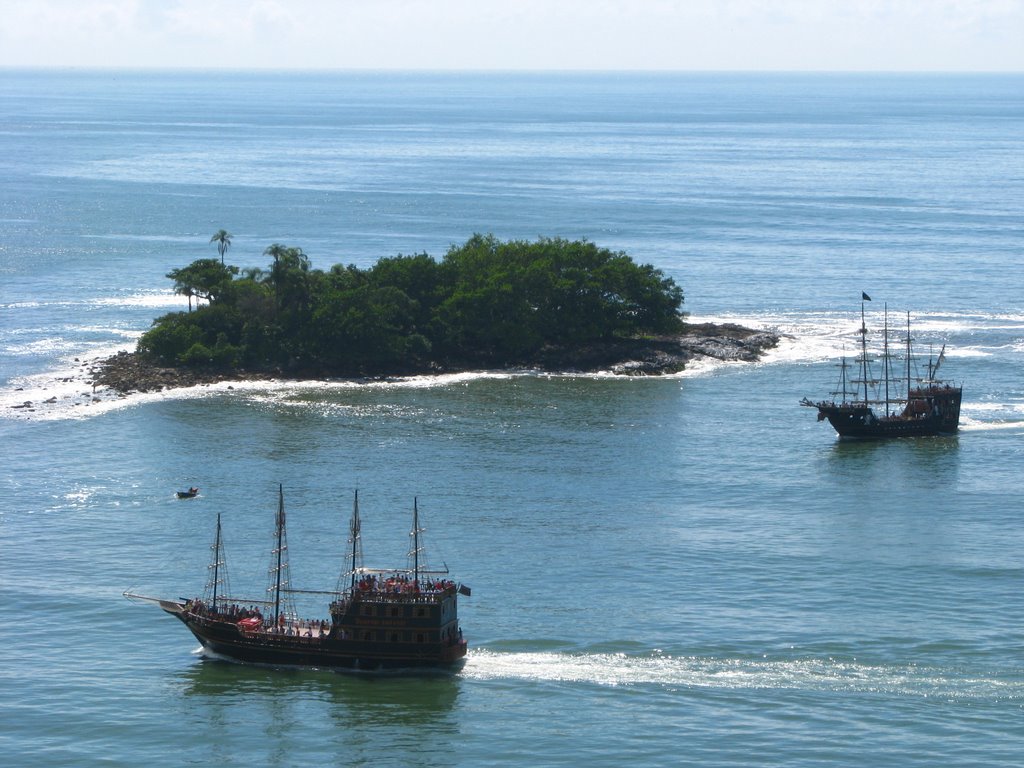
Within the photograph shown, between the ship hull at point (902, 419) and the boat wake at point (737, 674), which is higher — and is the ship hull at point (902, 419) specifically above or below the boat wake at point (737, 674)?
above

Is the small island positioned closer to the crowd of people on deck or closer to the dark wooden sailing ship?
the dark wooden sailing ship

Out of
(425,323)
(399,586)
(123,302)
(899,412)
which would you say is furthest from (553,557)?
(123,302)

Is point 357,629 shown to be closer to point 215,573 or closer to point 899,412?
point 215,573

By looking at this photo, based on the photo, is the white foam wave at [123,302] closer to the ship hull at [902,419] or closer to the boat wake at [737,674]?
the ship hull at [902,419]

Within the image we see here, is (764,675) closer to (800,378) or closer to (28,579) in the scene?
(28,579)

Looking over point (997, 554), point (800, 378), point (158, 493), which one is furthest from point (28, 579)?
point (800, 378)

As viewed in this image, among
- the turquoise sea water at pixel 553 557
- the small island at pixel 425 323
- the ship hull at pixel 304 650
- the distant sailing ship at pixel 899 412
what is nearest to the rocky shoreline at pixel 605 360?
the small island at pixel 425 323

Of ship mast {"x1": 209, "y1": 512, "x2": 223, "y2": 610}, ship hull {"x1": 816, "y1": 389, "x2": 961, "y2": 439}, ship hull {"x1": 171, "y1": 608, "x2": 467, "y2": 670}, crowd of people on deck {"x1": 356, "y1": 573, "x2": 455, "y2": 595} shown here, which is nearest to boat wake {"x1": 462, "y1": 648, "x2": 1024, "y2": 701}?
ship hull {"x1": 171, "y1": 608, "x2": 467, "y2": 670}
